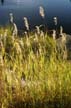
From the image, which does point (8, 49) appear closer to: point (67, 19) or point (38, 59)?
point (38, 59)

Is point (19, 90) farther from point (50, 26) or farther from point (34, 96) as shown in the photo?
point (50, 26)

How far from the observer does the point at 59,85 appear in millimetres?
4465

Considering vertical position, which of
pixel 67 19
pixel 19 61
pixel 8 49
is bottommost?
pixel 67 19

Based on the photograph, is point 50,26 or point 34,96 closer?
point 34,96

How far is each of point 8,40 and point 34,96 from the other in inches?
178

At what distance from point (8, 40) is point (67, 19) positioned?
1203 cm

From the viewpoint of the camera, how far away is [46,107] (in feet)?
14.3

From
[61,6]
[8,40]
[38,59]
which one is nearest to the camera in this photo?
[38,59]

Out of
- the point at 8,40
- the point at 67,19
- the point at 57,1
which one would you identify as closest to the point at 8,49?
the point at 8,40

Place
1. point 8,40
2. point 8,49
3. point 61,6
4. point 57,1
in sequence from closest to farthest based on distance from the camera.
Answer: point 8,49
point 8,40
point 61,6
point 57,1

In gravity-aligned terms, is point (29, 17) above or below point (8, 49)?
below

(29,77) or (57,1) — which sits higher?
(29,77)

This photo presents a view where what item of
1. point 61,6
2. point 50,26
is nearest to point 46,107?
point 50,26

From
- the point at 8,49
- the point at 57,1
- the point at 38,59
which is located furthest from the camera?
the point at 57,1
